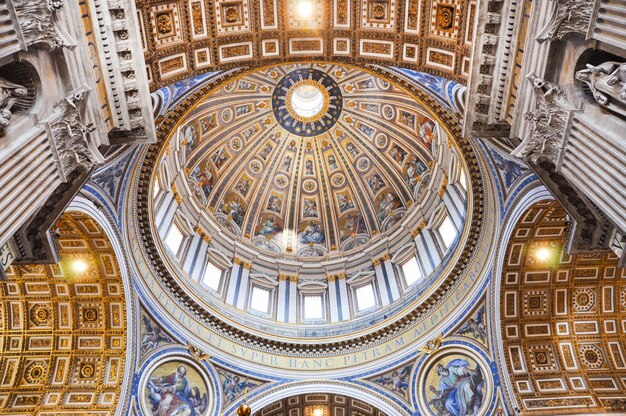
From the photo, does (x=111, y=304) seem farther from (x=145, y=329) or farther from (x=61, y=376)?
(x=61, y=376)

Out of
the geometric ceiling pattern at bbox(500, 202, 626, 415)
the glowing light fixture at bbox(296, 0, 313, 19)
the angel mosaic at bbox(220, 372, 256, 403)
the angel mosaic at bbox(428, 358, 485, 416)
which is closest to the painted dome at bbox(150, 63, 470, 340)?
the angel mosaic at bbox(220, 372, 256, 403)

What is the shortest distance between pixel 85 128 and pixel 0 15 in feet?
7.55

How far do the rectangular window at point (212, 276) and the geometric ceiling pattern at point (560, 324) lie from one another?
12.4m

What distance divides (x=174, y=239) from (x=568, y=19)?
17.4 meters

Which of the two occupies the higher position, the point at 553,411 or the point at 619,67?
the point at 619,67

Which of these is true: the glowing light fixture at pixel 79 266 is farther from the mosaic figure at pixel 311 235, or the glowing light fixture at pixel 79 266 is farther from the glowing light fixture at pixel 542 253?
the glowing light fixture at pixel 542 253

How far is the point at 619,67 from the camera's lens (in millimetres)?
7426

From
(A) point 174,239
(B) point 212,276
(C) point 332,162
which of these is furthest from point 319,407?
(C) point 332,162

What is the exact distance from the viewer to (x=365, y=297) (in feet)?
78.7

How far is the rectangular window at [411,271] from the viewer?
22328 mm

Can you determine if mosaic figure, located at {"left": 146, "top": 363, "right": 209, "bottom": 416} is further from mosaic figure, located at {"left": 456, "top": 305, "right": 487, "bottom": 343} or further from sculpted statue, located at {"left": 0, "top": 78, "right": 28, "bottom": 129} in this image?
sculpted statue, located at {"left": 0, "top": 78, "right": 28, "bottom": 129}

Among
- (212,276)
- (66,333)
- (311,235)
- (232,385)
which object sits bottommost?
(232,385)

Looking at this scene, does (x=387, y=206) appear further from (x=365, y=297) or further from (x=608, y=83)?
(x=608, y=83)

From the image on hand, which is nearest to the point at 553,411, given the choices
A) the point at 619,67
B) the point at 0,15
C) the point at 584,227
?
the point at 584,227
